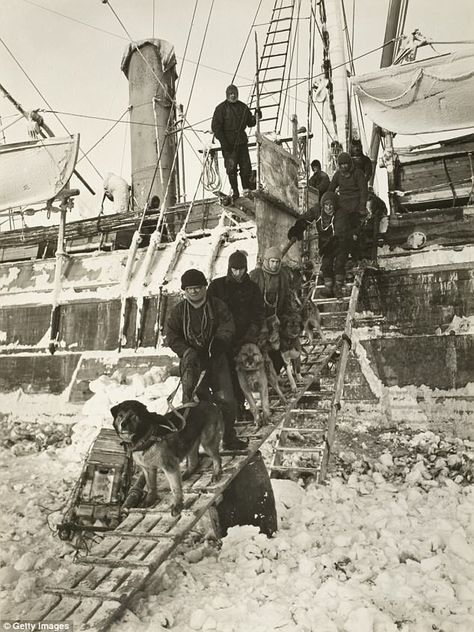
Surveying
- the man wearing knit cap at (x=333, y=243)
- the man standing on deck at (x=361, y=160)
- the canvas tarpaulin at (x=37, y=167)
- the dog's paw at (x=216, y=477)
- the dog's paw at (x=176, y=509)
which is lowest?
the dog's paw at (x=176, y=509)

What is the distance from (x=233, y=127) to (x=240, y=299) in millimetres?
3880

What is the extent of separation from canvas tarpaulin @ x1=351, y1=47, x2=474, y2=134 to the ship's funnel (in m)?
5.50

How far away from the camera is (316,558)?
3.94 metres

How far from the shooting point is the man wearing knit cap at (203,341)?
4.59 meters

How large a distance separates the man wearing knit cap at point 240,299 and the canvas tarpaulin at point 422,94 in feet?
22.0

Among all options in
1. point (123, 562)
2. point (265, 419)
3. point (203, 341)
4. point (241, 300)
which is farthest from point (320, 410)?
point (123, 562)

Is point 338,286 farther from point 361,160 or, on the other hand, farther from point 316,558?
point 316,558

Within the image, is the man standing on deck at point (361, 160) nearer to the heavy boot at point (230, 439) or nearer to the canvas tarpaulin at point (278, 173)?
the canvas tarpaulin at point (278, 173)

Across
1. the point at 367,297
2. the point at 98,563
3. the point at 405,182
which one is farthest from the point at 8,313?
the point at 98,563

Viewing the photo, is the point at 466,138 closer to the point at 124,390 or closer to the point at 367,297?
the point at 367,297

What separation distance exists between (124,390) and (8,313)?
12.7 feet

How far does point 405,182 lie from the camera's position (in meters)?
9.87

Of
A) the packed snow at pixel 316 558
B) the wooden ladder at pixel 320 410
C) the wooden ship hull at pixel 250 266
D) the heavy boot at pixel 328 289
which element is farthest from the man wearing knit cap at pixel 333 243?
the packed snow at pixel 316 558

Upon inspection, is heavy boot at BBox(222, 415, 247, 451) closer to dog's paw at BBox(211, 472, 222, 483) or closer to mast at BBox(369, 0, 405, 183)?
dog's paw at BBox(211, 472, 222, 483)
